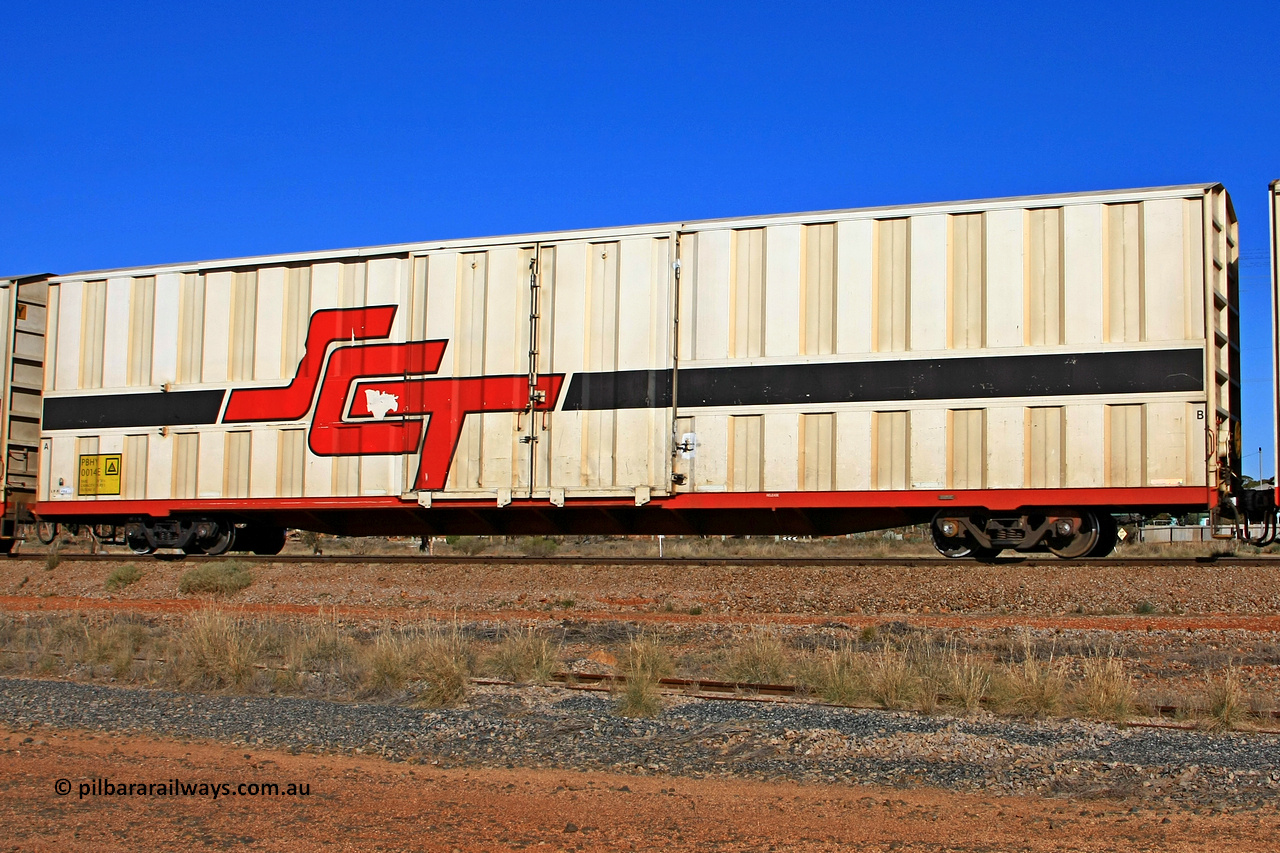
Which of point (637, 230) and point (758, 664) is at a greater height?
point (637, 230)

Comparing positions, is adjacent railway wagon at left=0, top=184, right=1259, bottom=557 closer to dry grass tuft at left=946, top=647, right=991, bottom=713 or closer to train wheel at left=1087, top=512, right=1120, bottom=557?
train wheel at left=1087, top=512, right=1120, bottom=557

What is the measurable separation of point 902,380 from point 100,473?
1160cm

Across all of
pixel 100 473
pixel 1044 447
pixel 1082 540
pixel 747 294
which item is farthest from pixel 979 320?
pixel 100 473

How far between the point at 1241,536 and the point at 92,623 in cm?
1294

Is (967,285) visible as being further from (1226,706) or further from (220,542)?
(220,542)

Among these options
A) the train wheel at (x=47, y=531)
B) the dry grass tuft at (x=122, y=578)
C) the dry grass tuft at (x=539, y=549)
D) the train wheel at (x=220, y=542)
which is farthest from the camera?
the dry grass tuft at (x=539, y=549)

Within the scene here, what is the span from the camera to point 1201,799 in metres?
5.34

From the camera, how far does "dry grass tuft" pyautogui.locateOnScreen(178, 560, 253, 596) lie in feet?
48.1

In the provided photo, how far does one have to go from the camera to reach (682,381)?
539 inches

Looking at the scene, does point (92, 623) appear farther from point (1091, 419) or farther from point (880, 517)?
point (1091, 419)

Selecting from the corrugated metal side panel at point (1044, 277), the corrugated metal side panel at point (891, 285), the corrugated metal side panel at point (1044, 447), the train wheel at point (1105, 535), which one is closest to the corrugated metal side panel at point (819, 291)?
the corrugated metal side panel at point (891, 285)

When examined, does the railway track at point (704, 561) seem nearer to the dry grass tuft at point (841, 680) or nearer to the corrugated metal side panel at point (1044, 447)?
the corrugated metal side panel at point (1044, 447)

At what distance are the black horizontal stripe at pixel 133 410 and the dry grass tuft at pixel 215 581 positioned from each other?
214cm

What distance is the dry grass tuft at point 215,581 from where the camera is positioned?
14656 mm
